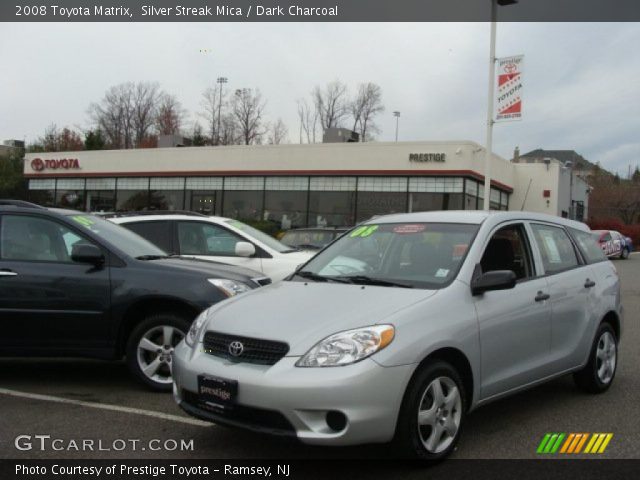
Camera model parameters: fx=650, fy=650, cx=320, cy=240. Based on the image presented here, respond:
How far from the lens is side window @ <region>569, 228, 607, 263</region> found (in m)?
6.17

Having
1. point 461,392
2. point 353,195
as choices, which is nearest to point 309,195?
point 353,195

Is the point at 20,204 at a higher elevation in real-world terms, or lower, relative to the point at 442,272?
higher

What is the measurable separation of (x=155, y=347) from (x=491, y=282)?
3041mm

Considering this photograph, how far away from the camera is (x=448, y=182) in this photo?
2684 cm

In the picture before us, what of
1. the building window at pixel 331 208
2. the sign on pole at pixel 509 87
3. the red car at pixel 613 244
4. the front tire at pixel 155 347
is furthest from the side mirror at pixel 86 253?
the red car at pixel 613 244

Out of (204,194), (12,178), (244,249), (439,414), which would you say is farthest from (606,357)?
(12,178)

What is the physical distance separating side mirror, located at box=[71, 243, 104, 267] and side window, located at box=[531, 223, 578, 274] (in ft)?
12.6

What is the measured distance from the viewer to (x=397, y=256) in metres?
4.94

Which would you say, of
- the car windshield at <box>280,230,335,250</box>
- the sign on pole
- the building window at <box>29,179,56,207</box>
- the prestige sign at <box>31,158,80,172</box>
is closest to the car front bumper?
the car windshield at <box>280,230,335,250</box>

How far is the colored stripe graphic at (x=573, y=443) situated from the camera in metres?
4.43

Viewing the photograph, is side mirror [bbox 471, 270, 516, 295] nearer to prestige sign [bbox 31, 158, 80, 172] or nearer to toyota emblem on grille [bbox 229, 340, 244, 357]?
toyota emblem on grille [bbox 229, 340, 244, 357]

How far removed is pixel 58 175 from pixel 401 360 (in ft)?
123

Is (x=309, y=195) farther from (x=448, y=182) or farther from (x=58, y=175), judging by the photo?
(x=58, y=175)

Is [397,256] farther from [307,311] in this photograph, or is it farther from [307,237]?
[307,237]
